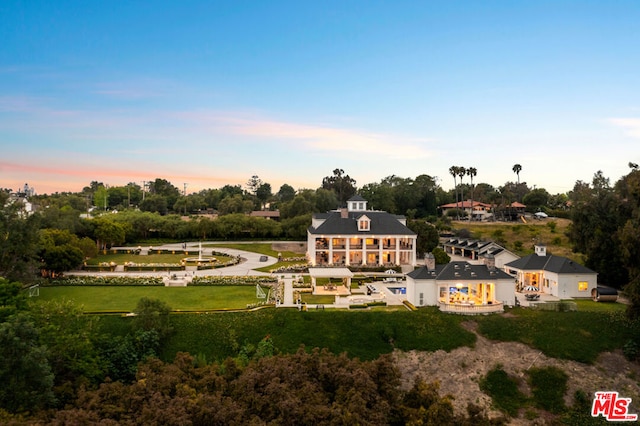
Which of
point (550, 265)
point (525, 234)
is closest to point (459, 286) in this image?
point (550, 265)

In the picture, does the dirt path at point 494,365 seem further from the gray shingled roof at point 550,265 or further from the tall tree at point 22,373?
the tall tree at point 22,373

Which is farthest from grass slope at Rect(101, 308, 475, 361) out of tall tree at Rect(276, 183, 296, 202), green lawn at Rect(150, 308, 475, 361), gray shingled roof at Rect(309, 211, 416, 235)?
tall tree at Rect(276, 183, 296, 202)

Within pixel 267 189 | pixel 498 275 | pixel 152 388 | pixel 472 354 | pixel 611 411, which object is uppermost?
pixel 267 189

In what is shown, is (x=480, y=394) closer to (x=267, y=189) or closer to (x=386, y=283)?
(x=386, y=283)

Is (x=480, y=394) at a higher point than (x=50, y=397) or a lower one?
lower

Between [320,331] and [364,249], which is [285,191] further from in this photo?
[320,331]

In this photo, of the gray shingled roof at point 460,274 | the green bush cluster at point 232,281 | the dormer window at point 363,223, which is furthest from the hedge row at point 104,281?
the dormer window at point 363,223

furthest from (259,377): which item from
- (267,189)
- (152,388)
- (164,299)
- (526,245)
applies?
(267,189)
